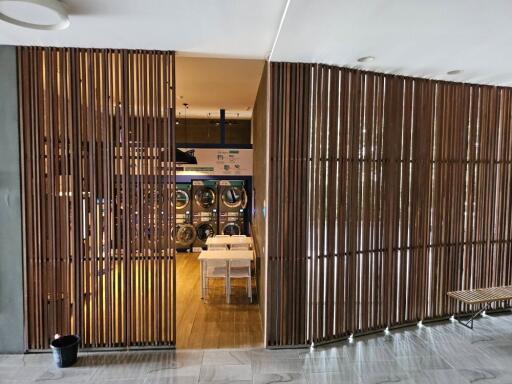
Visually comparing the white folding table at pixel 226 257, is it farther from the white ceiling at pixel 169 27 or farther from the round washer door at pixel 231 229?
the round washer door at pixel 231 229

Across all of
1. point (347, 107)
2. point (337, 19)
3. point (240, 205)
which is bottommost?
point (240, 205)

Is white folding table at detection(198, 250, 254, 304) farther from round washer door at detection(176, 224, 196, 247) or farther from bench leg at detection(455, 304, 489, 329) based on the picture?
round washer door at detection(176, 224, 196, 247)

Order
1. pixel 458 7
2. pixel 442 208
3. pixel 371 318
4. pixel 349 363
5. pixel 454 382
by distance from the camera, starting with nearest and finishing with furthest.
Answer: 1. pixel 458 7
2. pixel 454 382
3. pixel 349 363
4. pixel 371 318
5. pixel 442 208

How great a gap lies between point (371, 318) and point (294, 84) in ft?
10.2

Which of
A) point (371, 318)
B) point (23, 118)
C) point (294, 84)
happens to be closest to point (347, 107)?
point (294, 84)

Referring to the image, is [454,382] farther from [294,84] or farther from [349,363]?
[294,84]

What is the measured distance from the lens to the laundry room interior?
15.6 feet

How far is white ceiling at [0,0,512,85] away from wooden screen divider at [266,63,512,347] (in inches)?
19.2

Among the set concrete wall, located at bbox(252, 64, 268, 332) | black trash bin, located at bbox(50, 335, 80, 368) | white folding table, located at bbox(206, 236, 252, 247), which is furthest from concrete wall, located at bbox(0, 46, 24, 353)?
white folding table, located at bbox(206, 236, 252, 247)

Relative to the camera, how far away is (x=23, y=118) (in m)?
3.87

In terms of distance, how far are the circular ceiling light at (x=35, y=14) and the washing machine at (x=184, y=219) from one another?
20.7ft

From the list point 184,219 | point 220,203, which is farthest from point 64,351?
point 220,203

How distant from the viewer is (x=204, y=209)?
9312mm

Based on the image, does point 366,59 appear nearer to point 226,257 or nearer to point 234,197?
point 226,257
